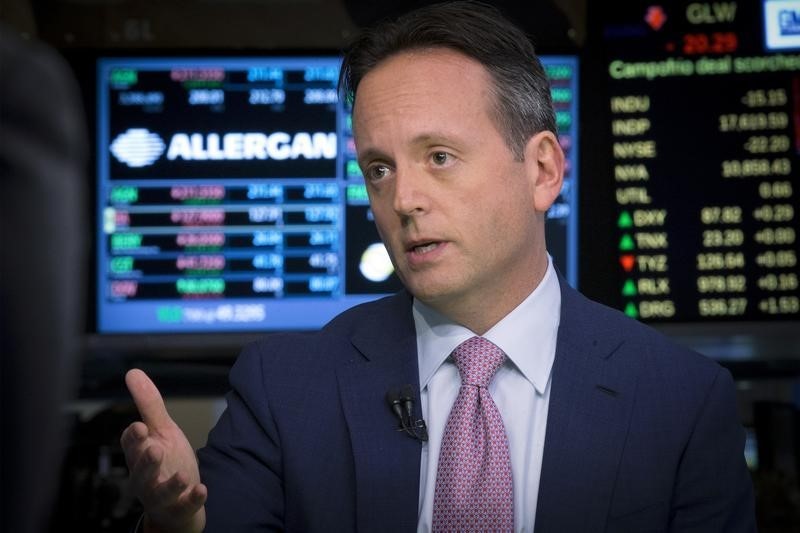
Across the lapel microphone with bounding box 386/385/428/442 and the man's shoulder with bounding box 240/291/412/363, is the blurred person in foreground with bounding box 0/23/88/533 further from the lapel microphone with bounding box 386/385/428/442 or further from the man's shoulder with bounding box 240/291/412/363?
the man's shoulder with bounding box 240/291/412/363

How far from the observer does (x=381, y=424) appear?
1652 mm

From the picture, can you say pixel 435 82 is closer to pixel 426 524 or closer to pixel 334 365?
pixel 334 365

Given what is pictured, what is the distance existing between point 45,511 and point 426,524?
1117mm

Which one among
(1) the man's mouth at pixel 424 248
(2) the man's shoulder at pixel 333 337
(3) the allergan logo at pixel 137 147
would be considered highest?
(3) the allergan logo at pixel 137 147

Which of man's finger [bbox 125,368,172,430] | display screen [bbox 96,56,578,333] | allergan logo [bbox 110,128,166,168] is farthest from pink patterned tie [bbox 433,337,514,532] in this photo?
allergan logo [bbox 110,128,166,168]

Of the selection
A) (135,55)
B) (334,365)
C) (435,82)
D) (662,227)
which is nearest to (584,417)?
(334,365)

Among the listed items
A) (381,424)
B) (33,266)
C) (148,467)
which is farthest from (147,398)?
(33,266)

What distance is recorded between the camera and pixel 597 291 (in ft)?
9.57

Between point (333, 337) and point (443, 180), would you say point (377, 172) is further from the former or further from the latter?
point (333, 337)

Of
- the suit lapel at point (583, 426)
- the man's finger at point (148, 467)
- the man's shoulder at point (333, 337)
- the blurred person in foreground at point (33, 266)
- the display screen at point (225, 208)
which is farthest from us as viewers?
the display screen at point (225, 208)

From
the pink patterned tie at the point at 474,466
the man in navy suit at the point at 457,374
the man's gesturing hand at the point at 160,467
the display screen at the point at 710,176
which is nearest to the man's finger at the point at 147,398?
the man's gesturing hand at the point at 160,467

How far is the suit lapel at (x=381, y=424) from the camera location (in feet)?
5.23

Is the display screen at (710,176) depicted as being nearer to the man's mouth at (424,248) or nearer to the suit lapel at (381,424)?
the suit lapel at (381,424)

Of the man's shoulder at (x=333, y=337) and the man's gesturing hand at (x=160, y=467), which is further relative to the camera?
the man's shoulder at (x=333, y=337)
